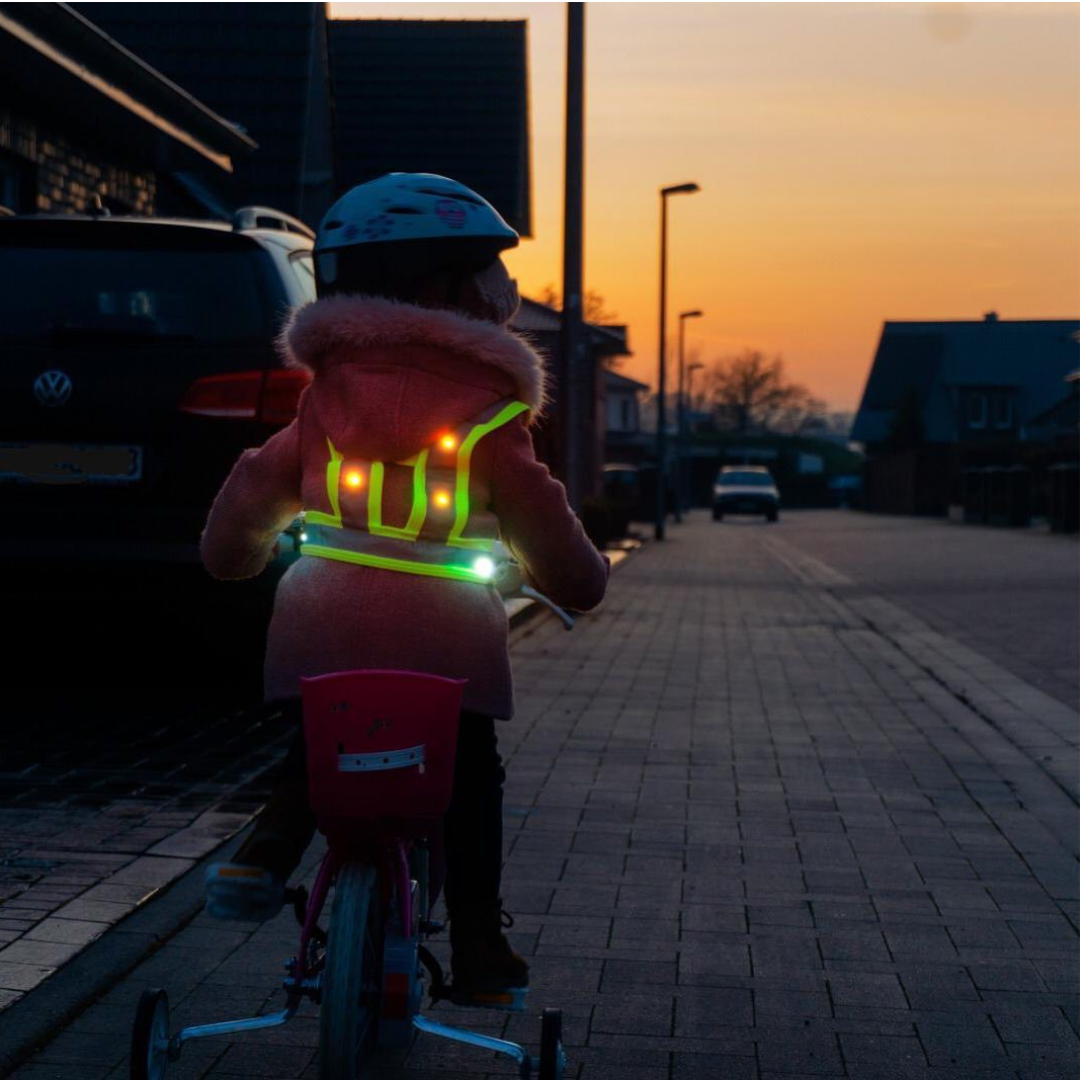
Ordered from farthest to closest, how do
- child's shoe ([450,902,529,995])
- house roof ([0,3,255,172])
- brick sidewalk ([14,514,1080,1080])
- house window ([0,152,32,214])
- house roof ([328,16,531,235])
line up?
house roof ([328,16,531,235])
house window ([0,152,32,214])
house roof ([0,3,255,172])
brick sidewalk ([14,514,1080,1080])
child's shoe ([450,902,529,995])

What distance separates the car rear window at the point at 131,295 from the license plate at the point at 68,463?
43 centimetres

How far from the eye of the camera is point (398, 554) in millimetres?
3006

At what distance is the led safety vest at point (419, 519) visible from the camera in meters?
3.01

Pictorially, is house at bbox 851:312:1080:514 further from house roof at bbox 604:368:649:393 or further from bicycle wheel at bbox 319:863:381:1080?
bicycle wheel at bbox 319:863:381:1080

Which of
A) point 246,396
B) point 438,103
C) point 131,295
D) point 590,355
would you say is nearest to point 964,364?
point 590,355

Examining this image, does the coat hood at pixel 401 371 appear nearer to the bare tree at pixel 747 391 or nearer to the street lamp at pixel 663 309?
the street lamp at pixel 663 309

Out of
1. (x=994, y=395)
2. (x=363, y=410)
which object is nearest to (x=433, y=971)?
(x=363, y=410)

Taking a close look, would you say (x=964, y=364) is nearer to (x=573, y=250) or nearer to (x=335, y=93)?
(x=335, y=93)

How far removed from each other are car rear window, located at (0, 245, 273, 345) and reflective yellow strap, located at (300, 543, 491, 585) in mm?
4232

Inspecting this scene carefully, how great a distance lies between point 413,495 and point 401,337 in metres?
0.26

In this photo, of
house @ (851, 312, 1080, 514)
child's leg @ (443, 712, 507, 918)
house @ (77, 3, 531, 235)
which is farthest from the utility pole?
house @ (851, 312, 1080, 514)

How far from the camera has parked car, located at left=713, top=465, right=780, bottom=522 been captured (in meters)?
60.9

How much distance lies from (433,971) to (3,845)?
2387 millimetres

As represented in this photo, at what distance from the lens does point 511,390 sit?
10.3 feet
